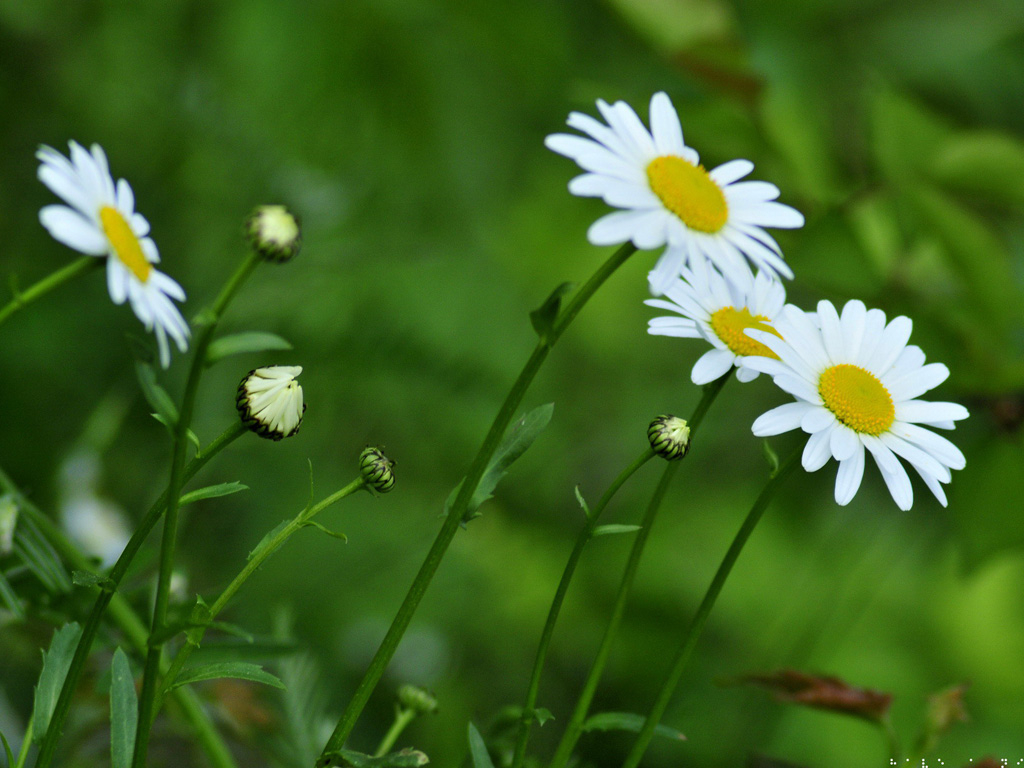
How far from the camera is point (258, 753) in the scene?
39 centimetres

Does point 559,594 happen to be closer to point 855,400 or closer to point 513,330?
point 855,400

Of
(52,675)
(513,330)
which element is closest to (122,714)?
(52,675)

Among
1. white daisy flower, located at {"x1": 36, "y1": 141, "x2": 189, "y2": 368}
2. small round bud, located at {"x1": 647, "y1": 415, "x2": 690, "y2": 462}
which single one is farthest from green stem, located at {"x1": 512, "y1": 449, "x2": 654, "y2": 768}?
white daisy flower, located at {"x1": 36, "y1": 141, "x2": 189, "y2": 368}

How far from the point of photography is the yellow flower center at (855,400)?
0.78 ft

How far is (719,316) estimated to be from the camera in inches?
10.2

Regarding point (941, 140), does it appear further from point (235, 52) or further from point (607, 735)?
point (235, 52)

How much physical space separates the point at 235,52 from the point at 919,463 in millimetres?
738

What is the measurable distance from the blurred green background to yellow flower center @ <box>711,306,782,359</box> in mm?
246

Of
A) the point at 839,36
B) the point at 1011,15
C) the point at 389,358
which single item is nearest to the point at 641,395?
the point at 389,358

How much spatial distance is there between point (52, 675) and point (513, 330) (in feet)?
2.03

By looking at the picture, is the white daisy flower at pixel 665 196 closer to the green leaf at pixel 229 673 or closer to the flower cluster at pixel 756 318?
the flower cluster at pixel 756 318

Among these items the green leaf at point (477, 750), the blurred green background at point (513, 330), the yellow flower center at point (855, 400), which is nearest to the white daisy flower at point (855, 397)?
the yellow flower center at point (855, 400)

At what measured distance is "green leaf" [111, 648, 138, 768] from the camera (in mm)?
223

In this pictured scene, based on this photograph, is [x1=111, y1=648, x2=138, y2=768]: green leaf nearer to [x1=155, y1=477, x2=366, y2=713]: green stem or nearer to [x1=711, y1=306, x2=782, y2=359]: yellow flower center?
[x1=155, y1=477, x2=366, y2=713]: green stem
